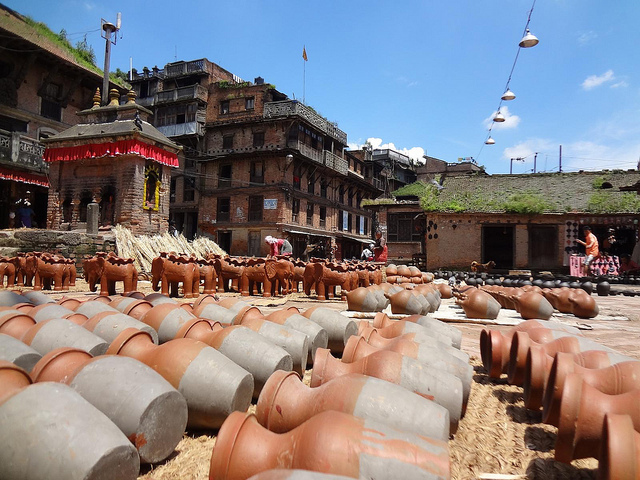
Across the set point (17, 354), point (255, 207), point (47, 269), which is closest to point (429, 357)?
point (17, 354)

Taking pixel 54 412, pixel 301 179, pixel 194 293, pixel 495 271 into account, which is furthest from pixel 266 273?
pixel 301 179

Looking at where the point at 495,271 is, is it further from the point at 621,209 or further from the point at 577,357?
the point at 577,357

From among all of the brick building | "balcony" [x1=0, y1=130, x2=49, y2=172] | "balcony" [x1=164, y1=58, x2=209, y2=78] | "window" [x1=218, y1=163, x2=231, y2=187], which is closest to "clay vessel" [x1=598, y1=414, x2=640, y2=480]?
"balcony" [x1=0, y1=130, x2=49, y2=172]

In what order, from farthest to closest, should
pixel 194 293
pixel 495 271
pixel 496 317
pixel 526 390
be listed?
pixel 495 271 → pixel 194 293 → pixel 496 317 → pixel 526 390

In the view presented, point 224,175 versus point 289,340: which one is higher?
point 224,175

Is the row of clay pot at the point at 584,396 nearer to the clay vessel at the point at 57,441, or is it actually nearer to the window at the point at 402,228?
the clay vessel at the point at 57,441

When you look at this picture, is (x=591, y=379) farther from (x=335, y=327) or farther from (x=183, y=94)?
(x=183, y=94)

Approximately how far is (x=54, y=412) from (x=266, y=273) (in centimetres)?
837

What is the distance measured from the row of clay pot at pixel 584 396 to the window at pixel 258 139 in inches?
1129

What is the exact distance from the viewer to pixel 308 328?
3.94 m

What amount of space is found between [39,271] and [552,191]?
74.1 ft

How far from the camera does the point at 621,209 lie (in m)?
18.5

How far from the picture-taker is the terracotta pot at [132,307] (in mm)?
4344

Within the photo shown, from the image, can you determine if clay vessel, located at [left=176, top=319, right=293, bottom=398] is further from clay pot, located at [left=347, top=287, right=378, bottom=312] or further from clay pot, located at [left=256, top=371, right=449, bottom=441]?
clay pot, located at [left=347, top=287, right=378, bottom=312]
